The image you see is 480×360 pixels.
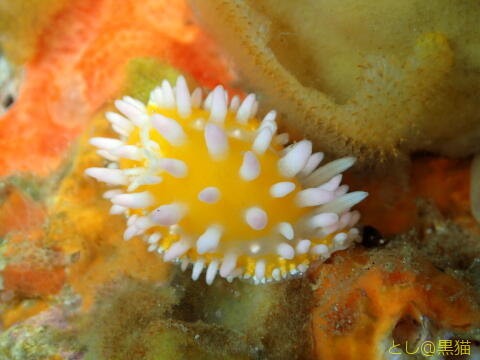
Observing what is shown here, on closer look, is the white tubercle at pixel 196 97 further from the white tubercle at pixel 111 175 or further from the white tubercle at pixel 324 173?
the white tubercle at pixel 324 173

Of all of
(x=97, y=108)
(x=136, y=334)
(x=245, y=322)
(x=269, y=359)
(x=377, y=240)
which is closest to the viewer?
(x=136, y=334)

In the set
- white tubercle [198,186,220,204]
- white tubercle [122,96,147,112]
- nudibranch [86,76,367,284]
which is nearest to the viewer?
white tubercle [198,186,220,204]

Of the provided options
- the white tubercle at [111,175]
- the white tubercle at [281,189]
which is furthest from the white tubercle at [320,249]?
the white tubercle at [111,175]

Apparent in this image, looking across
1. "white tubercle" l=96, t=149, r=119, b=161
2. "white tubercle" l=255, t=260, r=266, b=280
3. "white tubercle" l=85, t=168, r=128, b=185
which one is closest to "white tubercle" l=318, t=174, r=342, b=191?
"white tubercle" l=255, t=260, r=266, b=280

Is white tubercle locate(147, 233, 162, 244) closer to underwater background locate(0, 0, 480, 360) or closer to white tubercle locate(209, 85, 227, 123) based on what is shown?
underwater background locate(0, 0, 480, 360)

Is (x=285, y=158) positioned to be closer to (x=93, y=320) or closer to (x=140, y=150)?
(x=140, y=150)

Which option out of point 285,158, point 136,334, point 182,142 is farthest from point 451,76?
point 136,334

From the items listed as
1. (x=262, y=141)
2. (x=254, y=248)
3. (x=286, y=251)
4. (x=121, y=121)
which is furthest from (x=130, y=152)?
(x=286, y=251)
